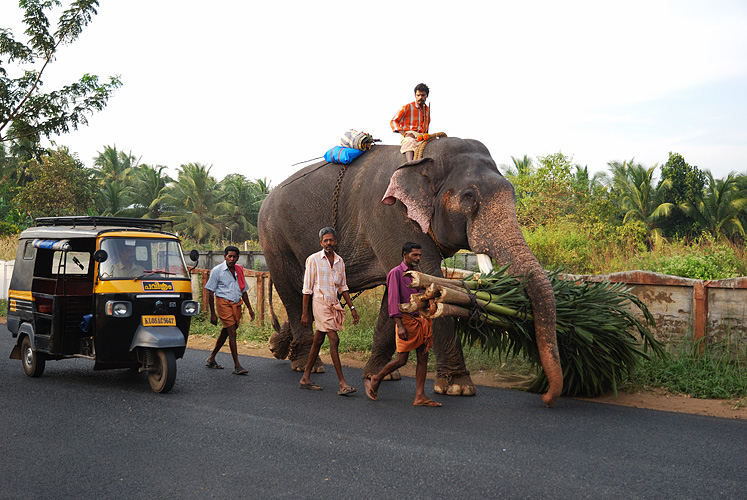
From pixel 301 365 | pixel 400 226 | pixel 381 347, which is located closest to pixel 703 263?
pixel 400 226

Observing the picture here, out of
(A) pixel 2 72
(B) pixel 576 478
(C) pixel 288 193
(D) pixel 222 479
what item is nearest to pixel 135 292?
(C) pixel 288 193

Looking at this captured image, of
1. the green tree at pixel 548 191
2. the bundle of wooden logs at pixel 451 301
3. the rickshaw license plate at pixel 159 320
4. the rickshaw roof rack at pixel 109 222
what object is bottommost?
the rickshaw license plate at pixel 159 320

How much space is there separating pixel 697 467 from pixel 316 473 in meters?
2.65

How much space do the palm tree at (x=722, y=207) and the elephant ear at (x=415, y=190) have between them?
30445mm

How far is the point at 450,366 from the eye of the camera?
7.45 metres

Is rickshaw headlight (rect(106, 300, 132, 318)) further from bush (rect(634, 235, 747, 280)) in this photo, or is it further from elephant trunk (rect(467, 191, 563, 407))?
bush (rect(634, 235, 747, 280))

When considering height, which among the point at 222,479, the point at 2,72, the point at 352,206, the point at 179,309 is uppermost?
the point at 2,72

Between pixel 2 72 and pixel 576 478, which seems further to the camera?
pixel 2 72

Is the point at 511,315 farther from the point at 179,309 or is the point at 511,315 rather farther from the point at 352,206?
the point at 179,309

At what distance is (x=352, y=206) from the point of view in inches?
354

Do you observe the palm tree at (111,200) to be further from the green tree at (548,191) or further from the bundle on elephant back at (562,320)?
the bundle on elephant back at (562,320)

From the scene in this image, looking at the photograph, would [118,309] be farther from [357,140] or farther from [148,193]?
[148,193]

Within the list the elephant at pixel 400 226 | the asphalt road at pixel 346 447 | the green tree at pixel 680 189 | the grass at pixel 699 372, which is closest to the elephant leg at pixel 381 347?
the elephant at pixel 400 226

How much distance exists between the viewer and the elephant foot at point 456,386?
7.39 m
